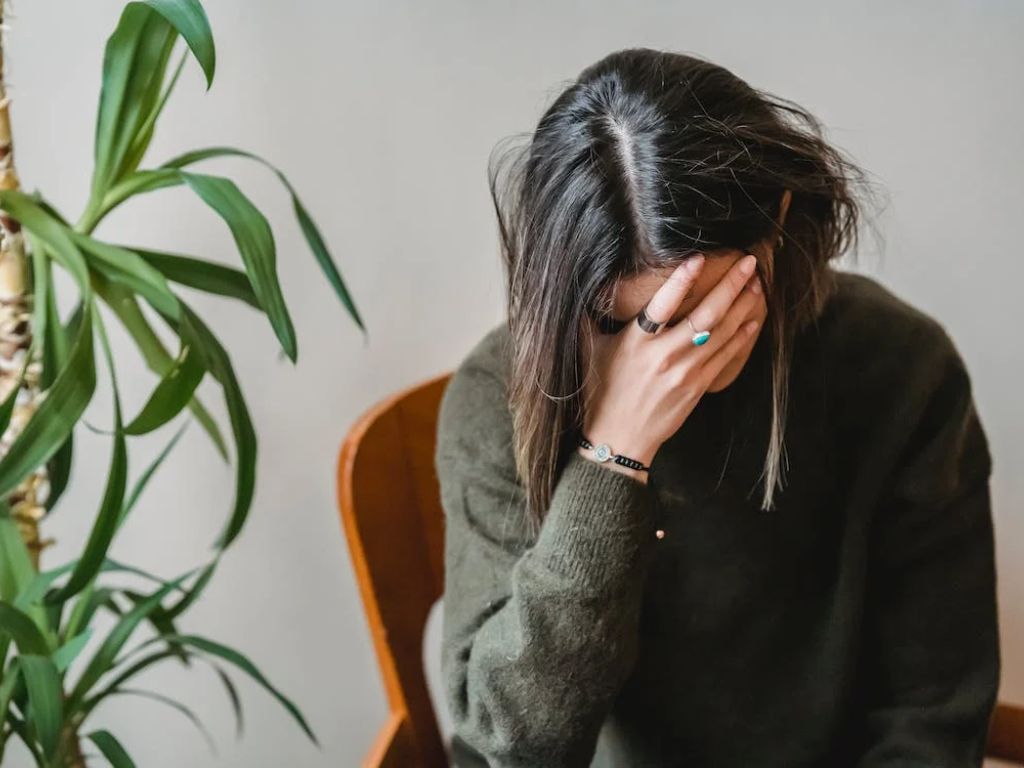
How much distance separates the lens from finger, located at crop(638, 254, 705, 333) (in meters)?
0.62

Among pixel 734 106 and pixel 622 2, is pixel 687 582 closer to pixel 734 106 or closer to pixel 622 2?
pixel 734 106

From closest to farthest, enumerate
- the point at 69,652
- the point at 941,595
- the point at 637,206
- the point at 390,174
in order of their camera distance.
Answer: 1. the point at 637,206
2. the point at 69,652
3. the point at 941,595
4. the point at 390,174

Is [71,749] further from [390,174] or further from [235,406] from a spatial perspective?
[390,174]

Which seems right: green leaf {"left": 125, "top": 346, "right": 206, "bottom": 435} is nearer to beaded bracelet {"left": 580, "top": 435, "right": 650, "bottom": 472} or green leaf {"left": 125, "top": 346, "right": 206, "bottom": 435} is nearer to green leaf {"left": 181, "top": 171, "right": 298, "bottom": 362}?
green leaf {"left": 181, "top": 171, "right": 298, "bottom": 362}

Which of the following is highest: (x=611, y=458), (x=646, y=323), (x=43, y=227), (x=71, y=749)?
(x=43, y=227)

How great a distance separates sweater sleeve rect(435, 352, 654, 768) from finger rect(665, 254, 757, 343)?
130 mm

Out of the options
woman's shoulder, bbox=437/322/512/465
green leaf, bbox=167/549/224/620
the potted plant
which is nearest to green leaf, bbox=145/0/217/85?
the potted plant

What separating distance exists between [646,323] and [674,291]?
4 centimetres

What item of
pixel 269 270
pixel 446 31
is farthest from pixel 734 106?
pixel 446 31

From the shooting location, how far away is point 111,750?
78 cm

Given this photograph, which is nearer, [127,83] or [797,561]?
[127,83]

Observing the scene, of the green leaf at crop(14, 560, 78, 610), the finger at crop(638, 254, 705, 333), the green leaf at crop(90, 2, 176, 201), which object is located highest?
the green leaf at crop(90, 2, 176, 201)

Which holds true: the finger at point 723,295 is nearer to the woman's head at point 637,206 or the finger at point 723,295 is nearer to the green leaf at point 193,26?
the woman's head at point 637,206

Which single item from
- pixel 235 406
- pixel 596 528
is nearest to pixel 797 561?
pixel 596 528
